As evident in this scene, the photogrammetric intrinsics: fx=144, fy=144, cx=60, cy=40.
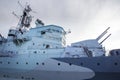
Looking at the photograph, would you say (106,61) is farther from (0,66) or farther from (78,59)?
(0,66)

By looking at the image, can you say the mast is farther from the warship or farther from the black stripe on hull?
the black stripe on hull

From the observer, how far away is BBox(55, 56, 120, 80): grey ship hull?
11.7 m

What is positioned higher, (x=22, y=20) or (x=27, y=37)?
(x=22, y=20)

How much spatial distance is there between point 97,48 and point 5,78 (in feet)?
34.4

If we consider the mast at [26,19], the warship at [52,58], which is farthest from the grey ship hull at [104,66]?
the mast at [26,19]

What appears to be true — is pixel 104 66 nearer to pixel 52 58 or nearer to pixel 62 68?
pixel 62 68

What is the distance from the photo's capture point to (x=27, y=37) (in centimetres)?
1736

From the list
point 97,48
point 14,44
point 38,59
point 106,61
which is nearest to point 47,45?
point 38,59

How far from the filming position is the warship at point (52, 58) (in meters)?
12.2

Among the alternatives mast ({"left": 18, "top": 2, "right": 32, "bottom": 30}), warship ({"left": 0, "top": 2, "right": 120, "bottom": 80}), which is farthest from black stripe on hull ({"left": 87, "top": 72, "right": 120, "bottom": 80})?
mast ({"left": 18, "top": 2, "right": 32, "bottom": 30})

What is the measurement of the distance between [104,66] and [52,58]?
478 cm

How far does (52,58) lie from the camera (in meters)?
13.8

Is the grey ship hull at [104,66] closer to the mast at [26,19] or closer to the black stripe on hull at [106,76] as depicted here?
the black stripe on hull at [106,76]

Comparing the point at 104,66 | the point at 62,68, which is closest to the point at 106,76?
the point at 104,66
